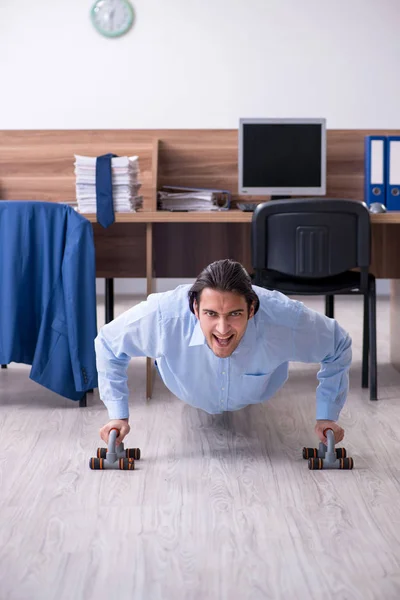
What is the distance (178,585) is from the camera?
59.4 inches

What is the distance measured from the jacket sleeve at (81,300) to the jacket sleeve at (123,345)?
56 centimetres

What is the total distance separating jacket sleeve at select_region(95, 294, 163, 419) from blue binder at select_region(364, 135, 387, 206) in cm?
160

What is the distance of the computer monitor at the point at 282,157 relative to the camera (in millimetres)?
3438

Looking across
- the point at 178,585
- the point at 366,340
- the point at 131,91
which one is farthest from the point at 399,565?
the point at 131,91

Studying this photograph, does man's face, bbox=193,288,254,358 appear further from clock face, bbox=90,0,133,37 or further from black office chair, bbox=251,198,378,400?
clock face, bbox=90,0,133,37

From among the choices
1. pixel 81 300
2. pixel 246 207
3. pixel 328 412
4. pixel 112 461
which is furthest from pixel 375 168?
pixel 112 461

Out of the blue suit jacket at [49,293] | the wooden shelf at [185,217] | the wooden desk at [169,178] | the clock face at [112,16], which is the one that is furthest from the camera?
the clock face at [112,16]

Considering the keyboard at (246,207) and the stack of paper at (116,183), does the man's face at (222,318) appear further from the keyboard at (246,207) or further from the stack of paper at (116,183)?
the keyboard at (246,207)

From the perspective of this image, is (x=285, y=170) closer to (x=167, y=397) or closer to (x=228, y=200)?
(x=228, y=200)

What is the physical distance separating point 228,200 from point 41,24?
120 inches

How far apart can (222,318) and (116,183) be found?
1.22m

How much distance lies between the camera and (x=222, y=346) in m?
1.99

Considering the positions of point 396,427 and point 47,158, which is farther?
point 47,158

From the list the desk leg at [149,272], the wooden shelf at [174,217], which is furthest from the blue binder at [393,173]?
the desk leg at [149,272]
